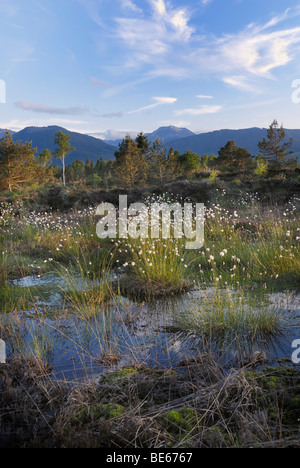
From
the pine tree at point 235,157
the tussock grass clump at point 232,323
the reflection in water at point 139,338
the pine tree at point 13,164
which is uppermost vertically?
the pine tree at point 235,157

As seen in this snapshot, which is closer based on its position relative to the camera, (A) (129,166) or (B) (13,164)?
(B) (13,164)

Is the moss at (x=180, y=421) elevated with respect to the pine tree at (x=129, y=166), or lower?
lower

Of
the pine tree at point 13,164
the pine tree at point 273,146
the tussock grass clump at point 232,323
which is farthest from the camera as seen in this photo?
the pine tree at point 273,146

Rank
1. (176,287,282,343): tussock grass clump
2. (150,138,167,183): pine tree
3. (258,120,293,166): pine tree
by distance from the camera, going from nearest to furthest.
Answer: (176,287,282,343): tussock grass clump → (150,138,167,183): pine tree → (258,120,293,166): pine tree

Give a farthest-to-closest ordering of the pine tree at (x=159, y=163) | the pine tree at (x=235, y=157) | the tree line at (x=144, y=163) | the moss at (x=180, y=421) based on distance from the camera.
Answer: the pine tree at (x=235, y=157)
the pine tree at (x=159, y=163)
the tree line at (x=144, y=163)
the moss at (x=180, y=421)

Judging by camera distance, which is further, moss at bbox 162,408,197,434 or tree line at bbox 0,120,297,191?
tree line at bbox 0,120,297,191

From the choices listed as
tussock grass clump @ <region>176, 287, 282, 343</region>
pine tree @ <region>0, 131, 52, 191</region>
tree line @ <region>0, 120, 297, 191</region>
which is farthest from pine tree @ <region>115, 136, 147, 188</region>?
Answer: tussock grass clump @ <region>176, 287, 282, 343</region>

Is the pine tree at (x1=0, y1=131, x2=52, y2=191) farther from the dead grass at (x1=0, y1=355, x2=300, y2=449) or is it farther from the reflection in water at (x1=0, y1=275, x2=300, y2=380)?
the dead grass at (x1=0, y1=355, x2=300, y2=449)

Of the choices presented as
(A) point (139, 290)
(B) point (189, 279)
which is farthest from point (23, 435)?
(B) point (189, 279)

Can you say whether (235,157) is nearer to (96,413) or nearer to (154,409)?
(154,409)

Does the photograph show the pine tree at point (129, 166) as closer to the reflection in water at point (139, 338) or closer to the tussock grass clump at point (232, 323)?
the reflection in water at point (139, 338)

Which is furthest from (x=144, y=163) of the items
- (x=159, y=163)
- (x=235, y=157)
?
(x=235, y=157)

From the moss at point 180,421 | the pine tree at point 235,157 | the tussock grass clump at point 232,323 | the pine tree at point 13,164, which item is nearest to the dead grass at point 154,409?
the moss at point 180,421

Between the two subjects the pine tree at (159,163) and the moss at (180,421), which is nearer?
the moss at (180,421)
